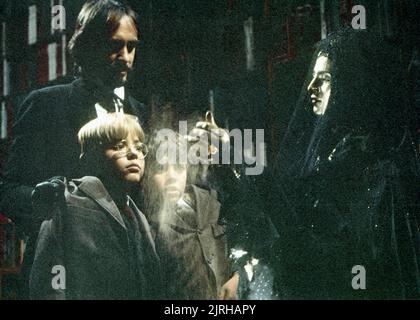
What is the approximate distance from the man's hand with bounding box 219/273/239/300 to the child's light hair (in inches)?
39.6

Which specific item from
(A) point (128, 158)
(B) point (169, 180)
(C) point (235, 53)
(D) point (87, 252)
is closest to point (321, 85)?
(C) point (235, 53)

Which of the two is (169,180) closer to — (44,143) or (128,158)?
(128,158)

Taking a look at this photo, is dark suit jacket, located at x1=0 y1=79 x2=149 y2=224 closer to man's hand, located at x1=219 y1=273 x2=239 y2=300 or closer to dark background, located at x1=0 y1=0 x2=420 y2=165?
dark background, located at x1=0 y1=0 x2=420 y2=165

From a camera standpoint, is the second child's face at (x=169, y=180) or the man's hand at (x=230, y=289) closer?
the man's hand at (x=230, y=289)

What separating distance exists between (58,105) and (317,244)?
1778 mm

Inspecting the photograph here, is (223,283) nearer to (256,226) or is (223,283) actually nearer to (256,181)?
(256,226)

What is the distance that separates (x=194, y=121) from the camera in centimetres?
350

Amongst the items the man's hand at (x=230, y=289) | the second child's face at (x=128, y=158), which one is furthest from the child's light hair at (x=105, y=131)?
the man's hand at (x=230, y=289)

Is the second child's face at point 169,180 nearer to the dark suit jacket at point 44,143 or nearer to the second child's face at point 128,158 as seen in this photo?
the second child's face at point 128,158

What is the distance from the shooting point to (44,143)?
Answer: 11.1 ft

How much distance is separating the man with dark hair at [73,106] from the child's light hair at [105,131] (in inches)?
1.7

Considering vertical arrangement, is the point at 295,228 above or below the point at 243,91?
below

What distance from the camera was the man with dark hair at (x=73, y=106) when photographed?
11.0ft
